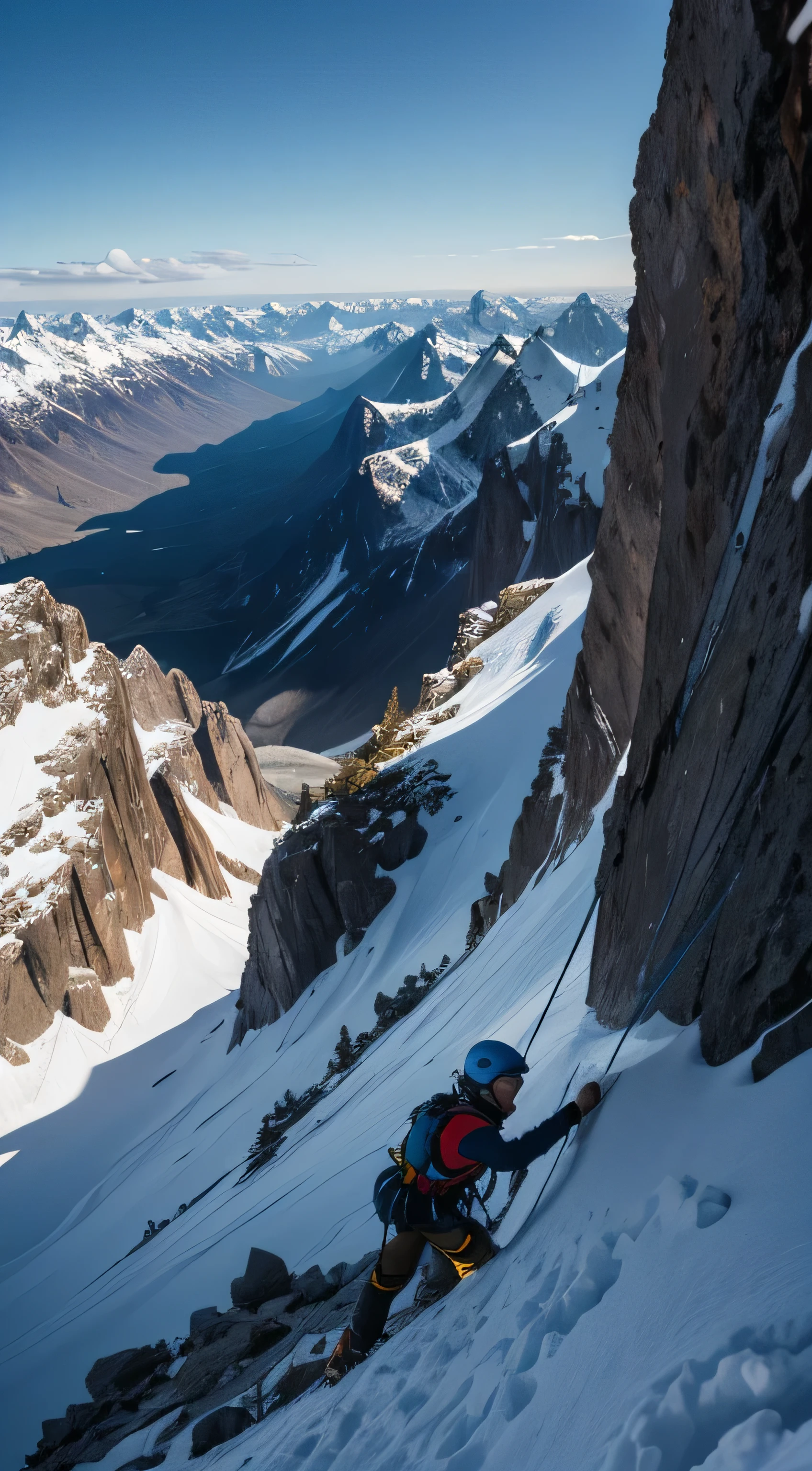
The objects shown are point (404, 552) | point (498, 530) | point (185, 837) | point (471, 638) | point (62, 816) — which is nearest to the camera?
point (471, 638)

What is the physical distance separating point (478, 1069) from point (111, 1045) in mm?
53057

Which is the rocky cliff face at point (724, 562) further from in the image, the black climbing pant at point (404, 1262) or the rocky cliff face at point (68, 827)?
the rocky cliff face at point (68, 827)

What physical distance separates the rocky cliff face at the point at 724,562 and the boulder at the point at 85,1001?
51.5 m

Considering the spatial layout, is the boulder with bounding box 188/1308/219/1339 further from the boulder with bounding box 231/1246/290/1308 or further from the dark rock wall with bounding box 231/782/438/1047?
the dark rock wall with bounding box 231/782/438/1047

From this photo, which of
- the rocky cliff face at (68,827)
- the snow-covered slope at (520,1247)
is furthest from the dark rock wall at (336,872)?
the rocky cliff face at (68,827)

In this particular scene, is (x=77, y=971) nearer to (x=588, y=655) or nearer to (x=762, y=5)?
(x=588, y=655)

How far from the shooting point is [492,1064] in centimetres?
475

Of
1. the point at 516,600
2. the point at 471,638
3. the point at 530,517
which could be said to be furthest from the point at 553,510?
the point at 471,638

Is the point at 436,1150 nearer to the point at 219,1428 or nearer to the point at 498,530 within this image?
the point at 219,1428

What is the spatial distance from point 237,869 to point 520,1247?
2849 inches

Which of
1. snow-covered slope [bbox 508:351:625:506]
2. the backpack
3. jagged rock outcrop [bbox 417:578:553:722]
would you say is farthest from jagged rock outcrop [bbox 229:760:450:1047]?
snow-covered slope [bbox 508:351:625:506]

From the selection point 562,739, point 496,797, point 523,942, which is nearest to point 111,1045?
point 496,797

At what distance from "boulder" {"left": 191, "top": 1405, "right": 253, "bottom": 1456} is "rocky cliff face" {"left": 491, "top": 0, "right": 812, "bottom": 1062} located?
469 centimetres

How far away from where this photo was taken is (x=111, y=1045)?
5078 centimetres
